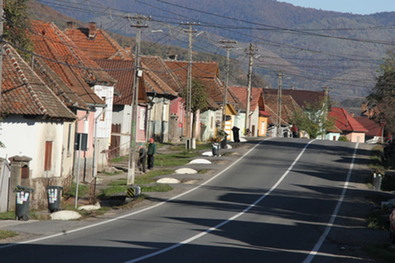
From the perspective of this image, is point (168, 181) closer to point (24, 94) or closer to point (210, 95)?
point (24, 94)

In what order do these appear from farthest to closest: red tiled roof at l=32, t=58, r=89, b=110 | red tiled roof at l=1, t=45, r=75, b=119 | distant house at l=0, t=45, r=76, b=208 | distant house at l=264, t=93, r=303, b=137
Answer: distant house at l=264, t=93, r=303, b=137 → red tiled roof at l=32, t=58, r=89, b=110 → red tiled roof at l=1, t=45, r=75, b=119 → distant house at l=0, t=45, r=76, b=208

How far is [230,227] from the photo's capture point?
902 inches

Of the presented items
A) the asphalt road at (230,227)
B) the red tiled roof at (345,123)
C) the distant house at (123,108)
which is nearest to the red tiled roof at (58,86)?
the asphalt road at (230,227)

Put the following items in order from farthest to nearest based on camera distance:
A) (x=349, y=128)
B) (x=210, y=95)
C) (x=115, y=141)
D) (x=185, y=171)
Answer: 1. (x=349, y=128)
2. (x=210, y=95)
3. (x=115, y=141)
4. (x=185, y=171)

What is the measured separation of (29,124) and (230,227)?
12.9 meters

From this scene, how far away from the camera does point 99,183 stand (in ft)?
127

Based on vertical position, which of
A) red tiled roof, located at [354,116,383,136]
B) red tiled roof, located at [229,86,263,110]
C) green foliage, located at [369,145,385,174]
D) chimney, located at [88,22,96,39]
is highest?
chimney, located at [88,22,96,39]

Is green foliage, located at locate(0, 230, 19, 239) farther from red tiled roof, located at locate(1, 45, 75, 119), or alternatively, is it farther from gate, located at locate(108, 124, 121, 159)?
gate, located at locate(108, 124, 121, 159)

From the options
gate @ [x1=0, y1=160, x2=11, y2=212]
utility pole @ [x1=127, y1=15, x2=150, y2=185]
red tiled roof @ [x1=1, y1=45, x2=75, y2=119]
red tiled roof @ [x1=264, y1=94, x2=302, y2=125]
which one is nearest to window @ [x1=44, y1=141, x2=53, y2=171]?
red tiled roof @ [x1=1, y1=45, x2=75, y2=119]

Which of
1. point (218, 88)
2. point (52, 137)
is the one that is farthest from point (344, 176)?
point (218, 88)

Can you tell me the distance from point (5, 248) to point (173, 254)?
11.5 ft

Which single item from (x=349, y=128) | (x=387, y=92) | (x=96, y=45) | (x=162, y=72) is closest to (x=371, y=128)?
(x=349, y=128)

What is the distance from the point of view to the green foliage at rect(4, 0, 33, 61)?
3694 cm

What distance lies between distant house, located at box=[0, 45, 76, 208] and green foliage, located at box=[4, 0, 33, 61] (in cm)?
262
